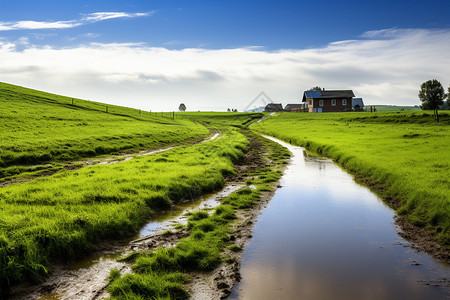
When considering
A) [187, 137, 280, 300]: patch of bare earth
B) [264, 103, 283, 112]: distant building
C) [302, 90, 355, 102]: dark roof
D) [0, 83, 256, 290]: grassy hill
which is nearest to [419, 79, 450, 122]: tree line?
[302, 90, 355, 102]: dark roof

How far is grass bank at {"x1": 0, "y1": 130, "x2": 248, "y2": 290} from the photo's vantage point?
8.38 meters

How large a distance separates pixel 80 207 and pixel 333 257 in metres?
8.63

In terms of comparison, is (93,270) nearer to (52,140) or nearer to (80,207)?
(80,207)

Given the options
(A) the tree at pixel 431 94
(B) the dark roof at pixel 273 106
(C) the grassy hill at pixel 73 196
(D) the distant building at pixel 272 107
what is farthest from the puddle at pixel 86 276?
(B) the dark roof at pixel 273 106

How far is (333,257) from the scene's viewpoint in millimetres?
9578

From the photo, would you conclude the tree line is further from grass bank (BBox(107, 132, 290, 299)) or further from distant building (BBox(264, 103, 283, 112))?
grass bank (BBox(107, 132, 290, 299))

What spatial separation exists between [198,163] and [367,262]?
15.6 m

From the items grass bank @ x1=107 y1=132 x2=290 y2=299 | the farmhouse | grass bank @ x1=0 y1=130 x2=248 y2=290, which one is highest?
the farmhouse

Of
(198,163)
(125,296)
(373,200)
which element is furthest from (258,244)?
(198,163)

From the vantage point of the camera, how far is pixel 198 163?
23.5 meters

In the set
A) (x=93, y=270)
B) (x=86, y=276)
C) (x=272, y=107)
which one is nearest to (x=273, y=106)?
(x=272, y=107)

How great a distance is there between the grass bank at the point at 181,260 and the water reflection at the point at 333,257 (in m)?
0.97

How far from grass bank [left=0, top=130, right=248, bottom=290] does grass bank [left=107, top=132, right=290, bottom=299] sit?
6.05 ft

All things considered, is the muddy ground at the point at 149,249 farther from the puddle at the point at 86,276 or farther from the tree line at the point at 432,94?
the tree line at the point at 432,94
